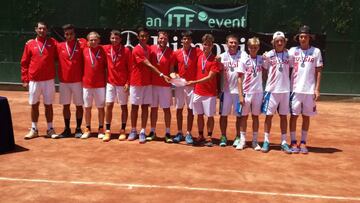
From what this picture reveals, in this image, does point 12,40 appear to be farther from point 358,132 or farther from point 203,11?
point 358,132

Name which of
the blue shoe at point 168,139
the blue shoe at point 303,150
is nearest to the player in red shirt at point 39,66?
the blue shoe at point 168,139

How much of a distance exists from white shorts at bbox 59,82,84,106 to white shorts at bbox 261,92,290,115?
10.9ft

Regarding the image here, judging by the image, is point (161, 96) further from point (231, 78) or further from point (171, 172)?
point (171, 172)

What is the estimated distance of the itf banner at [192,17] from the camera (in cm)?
1356

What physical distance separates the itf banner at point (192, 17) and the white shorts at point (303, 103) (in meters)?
7.11

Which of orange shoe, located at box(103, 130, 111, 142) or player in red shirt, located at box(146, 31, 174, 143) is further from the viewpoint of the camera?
orange shoe, located at box(103, 130, 111, 142)

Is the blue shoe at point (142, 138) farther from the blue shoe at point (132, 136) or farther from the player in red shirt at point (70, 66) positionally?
the player in red shirt at point (70, 66)

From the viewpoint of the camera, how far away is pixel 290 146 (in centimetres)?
720

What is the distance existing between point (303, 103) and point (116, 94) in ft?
10.8

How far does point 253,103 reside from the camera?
689cm

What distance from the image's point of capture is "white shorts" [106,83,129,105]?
7.37m

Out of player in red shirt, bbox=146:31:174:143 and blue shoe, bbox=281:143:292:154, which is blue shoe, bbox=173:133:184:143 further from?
blue shoe, bbox=281:143:292:154

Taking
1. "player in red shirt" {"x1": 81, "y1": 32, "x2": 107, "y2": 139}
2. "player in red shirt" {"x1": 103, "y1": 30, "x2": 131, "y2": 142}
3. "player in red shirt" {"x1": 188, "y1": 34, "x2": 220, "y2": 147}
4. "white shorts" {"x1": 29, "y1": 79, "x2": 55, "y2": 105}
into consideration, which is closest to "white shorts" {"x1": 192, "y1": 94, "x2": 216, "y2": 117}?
"player in red shirt" {"x1": 188, "y1": 34, "x2": 220, "y2": 147}

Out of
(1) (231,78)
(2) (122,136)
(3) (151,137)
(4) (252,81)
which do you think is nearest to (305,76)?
(4) (252,81)
